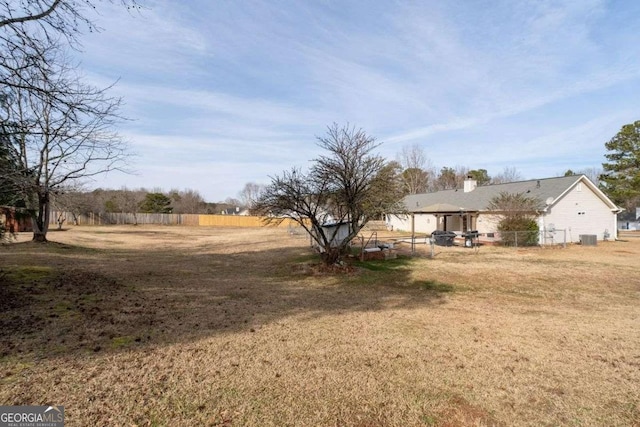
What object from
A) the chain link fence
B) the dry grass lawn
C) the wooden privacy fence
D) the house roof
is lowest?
the dry grass lawn

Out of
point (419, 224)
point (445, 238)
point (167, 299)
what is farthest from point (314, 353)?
point (419, 224)

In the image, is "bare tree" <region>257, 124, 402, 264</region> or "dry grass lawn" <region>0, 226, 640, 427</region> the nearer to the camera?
"dry grass lawn" <region>0, 226, 640, 427</region>

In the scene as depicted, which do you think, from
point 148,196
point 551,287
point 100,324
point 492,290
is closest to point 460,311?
point 492,290

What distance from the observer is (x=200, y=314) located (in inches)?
254

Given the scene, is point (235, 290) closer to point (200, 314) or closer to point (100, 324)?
point (200, 314)

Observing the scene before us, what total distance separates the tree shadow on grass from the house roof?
919cm

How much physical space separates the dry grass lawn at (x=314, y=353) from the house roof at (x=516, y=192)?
38.5 feet

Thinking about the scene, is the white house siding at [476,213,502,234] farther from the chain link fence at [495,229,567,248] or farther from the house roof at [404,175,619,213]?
the chain link fence at [495,229,567,248]

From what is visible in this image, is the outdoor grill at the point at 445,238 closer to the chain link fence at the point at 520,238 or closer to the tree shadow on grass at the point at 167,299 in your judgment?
the chain link fence at the point at 520,238

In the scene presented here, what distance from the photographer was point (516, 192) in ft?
87.5

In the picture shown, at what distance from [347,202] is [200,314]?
7245 millimetres

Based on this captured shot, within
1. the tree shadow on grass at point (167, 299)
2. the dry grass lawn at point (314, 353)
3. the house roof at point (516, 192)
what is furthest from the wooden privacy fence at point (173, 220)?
the dry grass lawn at point (314, 353)

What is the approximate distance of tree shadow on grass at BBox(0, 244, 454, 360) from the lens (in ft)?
16.1


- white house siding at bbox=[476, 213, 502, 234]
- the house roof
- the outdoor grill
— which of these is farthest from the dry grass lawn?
white house siding at bbox=[476, 213, 502, 234]
